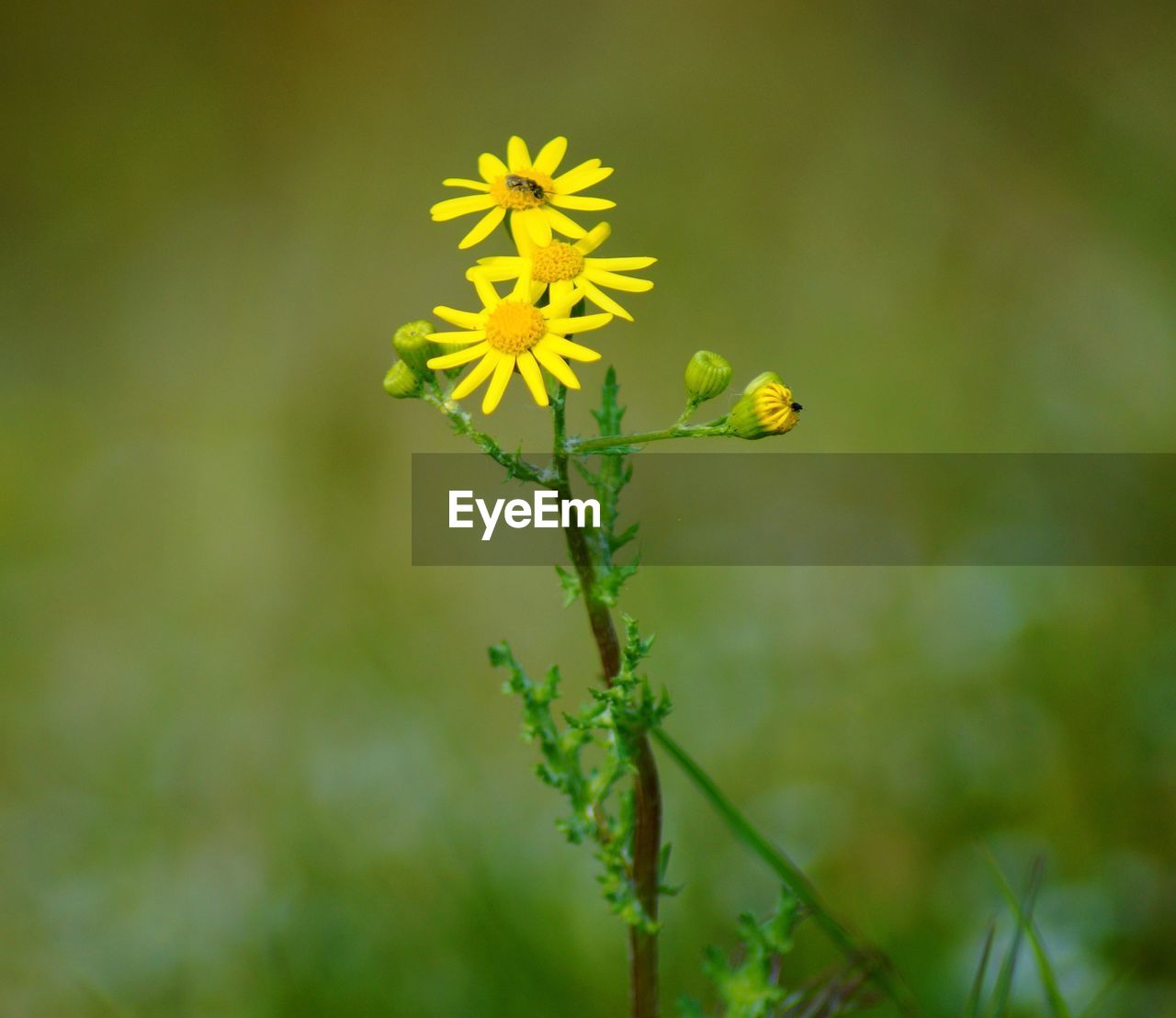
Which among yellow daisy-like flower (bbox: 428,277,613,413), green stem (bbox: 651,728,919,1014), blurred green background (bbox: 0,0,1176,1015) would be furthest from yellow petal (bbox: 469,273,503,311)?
blurred green background (bbox: 0,0,1176,1015)

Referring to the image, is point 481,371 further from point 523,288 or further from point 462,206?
point 462,206

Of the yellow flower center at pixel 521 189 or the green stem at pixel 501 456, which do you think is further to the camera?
the yellow flower center at pixel 521 189

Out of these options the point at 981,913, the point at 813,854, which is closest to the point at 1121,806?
the point at 981,913

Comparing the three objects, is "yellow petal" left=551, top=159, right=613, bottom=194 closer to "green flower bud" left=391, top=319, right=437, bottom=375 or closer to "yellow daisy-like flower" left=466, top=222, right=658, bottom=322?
"yellow daisy-like flower" left=466, top=222, right=658, bottom=322

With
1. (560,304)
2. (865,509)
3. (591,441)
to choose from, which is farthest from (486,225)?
(865,509)

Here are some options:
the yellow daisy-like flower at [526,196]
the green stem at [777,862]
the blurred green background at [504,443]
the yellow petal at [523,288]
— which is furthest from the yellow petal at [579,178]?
the blurred green background at [504,443]

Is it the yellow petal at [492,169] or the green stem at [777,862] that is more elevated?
the yellow petal at [492,169]

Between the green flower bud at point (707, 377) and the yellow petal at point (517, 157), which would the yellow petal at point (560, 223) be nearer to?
the yellow petal at point (517, 157)
